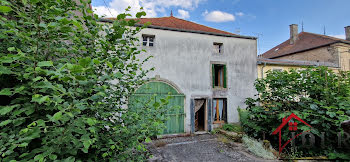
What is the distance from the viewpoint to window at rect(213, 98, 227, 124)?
899cm

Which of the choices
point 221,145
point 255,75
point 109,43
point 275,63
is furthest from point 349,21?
point 109,43

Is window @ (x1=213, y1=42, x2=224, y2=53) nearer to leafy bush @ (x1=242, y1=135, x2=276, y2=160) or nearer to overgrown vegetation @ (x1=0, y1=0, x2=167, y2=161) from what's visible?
leafy bush @ (x1=242, y1=135, x2=276, y2=160)

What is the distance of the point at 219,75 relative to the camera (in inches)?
373

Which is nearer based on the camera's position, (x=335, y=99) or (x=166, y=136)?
(x=335, y=99)

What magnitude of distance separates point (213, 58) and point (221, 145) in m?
4.67

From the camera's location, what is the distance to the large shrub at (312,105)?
4.91m

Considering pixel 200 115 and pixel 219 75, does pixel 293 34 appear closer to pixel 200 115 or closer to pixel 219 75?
pixel 219 75

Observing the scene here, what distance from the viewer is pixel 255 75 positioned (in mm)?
9742

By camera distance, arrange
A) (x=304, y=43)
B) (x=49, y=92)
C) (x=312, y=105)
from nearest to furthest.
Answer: (x=49, y=92), (x=312, y=105), (x=304, y=43)

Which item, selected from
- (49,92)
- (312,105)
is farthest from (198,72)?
(49,92)

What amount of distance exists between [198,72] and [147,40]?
3.21 m

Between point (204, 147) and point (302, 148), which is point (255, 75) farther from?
point (204, 147)

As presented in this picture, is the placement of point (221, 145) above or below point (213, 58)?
below

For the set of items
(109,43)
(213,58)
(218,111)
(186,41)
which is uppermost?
(186,41)
